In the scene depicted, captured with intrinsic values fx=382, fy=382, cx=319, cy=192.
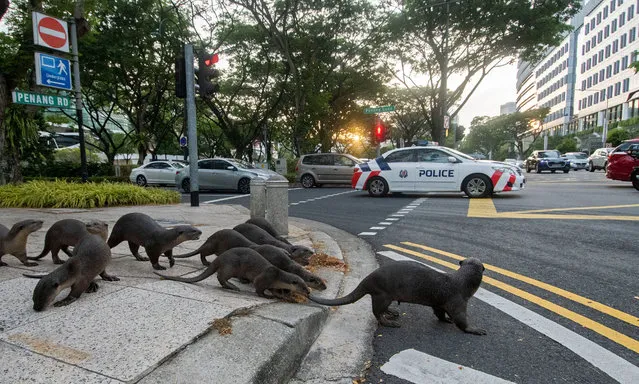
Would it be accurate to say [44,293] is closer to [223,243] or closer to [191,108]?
[223,243]

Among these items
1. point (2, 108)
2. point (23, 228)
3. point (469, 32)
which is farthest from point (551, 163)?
point (23, 228)

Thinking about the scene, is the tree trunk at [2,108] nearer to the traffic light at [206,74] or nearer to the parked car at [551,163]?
the traffic light at [206,74]

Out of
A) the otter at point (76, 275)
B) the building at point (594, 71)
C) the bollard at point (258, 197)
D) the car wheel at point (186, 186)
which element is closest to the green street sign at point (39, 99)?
the bollard at point (258, 197)

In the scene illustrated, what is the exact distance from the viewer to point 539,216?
7750 millimetres

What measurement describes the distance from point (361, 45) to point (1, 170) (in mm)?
20184

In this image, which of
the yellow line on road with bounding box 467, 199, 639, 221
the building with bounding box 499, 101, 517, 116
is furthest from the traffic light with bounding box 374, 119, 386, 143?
the building with bounding box 499, 101, 517, 116

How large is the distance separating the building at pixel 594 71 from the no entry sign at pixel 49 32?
149 feet

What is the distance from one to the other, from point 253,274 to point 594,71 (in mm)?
80220

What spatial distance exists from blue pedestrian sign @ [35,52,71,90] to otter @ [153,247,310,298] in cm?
873

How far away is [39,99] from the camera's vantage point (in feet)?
30.5

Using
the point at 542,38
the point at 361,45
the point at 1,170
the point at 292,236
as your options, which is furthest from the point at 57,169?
the point at 542,38

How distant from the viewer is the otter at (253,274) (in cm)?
296

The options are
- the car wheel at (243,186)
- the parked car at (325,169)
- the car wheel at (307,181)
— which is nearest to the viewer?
the car wheel at (243,186)

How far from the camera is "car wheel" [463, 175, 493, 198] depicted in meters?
11.5
